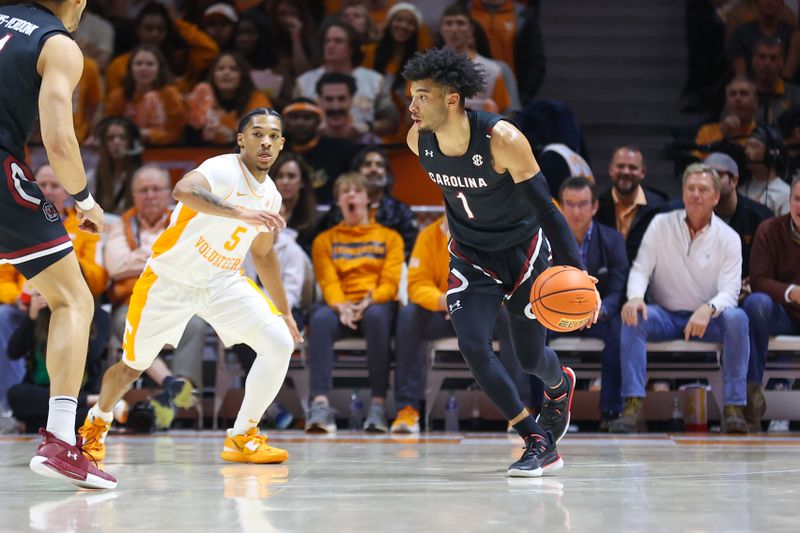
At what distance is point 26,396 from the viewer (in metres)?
7.02

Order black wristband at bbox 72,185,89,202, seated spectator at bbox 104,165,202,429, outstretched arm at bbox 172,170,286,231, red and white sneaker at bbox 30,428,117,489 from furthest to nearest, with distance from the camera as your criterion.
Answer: seated spectator at bbox 104,165,202,429 < outstretched arm at bbox 172,170,286,231 < black wristband at bbox 72,185,89,202 < red and white sneaker at bbox 30,428,117,489

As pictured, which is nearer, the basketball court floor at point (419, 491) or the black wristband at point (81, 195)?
the basketball court floor at point (419, 491)

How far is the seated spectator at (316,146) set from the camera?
28.6ft

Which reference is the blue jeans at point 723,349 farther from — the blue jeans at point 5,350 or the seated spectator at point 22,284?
the blue jeans at point 5,350

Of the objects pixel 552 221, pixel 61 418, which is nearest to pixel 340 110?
pixel 552 221

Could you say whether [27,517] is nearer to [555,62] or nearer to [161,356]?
[161,356]

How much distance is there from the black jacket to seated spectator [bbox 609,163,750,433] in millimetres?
269

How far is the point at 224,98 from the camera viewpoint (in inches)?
366

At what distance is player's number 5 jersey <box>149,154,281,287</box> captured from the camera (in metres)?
5.20

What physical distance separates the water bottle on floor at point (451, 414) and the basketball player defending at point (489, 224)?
2483mm

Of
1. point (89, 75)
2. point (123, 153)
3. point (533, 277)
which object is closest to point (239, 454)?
point (533, 277)

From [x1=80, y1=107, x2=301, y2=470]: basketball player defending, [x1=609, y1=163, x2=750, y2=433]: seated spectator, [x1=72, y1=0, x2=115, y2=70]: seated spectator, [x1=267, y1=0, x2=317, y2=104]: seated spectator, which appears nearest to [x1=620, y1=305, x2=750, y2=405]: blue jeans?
[x1=609, y1=163, x2=750, y2=433]: seated spectator

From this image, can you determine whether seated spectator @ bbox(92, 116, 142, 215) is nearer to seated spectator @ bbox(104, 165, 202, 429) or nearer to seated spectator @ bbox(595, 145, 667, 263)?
seated spectator @ bbox(104, 165, 202, 429)

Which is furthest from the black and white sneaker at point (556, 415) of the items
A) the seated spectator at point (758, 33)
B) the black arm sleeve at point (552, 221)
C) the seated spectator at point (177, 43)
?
the seated spectator at point (177, 43)
